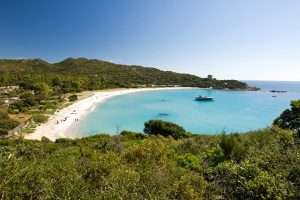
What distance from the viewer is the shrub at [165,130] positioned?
25052mm

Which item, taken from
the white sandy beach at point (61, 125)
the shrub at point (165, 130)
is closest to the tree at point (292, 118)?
the shrub at point (165, 130)

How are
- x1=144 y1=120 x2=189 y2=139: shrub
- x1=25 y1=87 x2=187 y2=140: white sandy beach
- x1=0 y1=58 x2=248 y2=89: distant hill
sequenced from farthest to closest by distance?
1. x1=0 y1=58 x2=248 y2=89: distant hill
2. x1=25 y1=87 x2=187 y2=140: white sandy beach
3. x1=144 y1=120 x2=189 y2=139: shrub

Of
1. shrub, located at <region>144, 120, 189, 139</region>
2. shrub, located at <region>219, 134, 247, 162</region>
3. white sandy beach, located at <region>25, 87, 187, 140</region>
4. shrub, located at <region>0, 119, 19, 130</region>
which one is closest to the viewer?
shrub, located at <region>219, 134, 247, 162</region>

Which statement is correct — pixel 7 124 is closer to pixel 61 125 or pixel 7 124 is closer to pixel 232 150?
pixel 61 125

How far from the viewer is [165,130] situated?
2559cm

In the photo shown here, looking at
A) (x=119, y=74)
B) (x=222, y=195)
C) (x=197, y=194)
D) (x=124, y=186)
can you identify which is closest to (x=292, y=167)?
(x=222, y=195)

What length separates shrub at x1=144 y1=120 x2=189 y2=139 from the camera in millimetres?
25052

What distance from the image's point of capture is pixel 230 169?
266 inches

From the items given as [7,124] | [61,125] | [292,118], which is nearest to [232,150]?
[292,118]

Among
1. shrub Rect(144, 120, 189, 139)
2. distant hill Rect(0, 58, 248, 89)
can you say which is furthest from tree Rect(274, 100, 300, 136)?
distant hill Rect(0, 58, 248, 89)

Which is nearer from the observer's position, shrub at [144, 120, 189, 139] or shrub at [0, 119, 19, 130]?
shrub at [144, 120, 189, 139]

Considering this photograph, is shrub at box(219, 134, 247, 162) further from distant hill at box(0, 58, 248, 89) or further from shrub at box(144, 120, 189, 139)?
distant hill at box(0, 58, 248, 89)

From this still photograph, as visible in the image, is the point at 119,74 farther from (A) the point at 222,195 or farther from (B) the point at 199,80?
(A) the point at 222,195

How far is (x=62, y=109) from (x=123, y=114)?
11.5 meters
